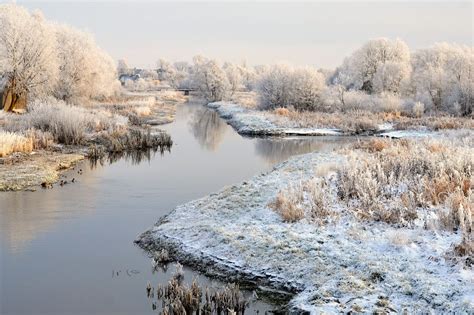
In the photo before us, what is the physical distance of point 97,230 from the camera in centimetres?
1259

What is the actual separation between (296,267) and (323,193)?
3837mm

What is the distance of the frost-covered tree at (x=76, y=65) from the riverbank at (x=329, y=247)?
33.7 m

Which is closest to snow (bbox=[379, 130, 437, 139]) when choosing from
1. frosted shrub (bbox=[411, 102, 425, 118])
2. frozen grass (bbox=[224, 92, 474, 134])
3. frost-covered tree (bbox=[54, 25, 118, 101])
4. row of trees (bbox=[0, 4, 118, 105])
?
frozen grass (bbox=[224, 92, 474, 134])

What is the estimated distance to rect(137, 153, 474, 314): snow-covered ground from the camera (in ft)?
24.8

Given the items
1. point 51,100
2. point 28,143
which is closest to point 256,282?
point 28,143

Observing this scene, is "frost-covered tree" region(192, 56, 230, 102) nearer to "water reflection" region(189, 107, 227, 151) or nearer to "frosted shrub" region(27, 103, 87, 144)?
"water reflection" region(189, 107, 227, 151)

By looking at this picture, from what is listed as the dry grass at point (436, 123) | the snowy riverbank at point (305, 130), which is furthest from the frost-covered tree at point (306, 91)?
the dry grass at point (436, 123)

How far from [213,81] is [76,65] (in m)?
40.1

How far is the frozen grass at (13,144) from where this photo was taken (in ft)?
70.3

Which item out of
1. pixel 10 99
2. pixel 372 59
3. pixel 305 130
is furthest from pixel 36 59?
pixel 372 59

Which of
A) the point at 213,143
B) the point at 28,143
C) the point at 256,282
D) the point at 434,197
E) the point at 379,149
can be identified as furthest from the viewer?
the point at 213,143

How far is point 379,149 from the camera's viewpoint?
20.5 metres

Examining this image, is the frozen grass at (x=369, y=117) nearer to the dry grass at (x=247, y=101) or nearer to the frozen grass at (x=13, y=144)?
the dry grass at (x=247, y=101)

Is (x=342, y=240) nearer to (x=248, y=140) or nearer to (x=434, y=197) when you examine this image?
(x=434, y=197)
